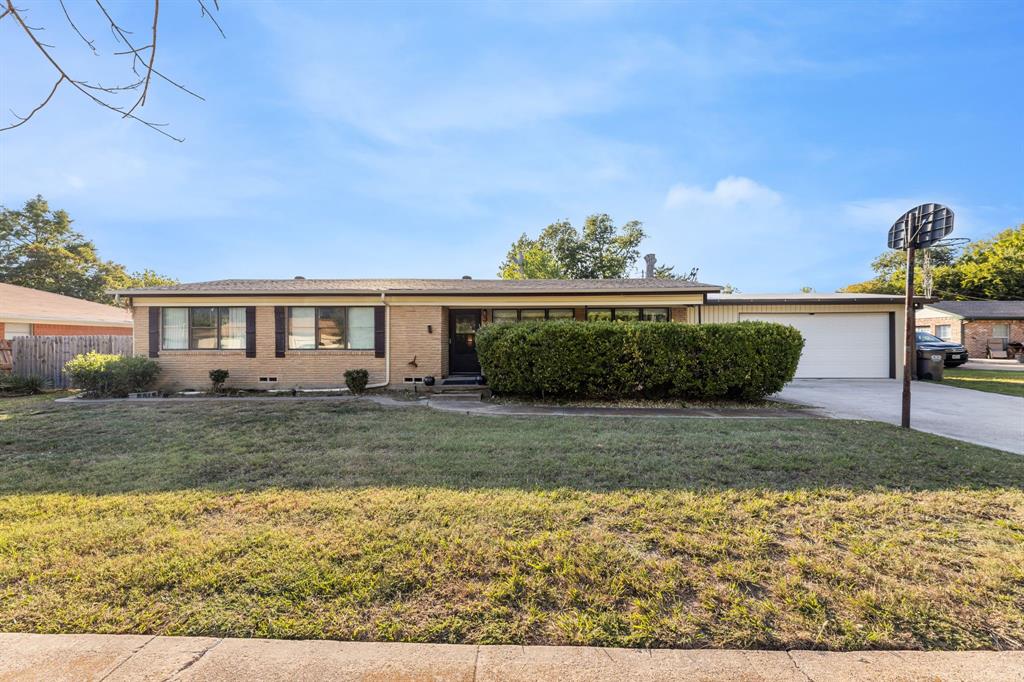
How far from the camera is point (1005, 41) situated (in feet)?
28.3

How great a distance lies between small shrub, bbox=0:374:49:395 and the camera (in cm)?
1125

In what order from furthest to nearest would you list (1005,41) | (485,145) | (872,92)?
1. (485,145)
2. (872,92)
3. (1005,41)

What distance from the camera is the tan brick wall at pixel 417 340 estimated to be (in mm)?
11320

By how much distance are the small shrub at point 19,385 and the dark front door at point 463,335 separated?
11.3 m

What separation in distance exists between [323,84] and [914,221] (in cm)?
889

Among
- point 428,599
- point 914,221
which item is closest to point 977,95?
point 914,221

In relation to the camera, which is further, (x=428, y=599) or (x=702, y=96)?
(x=702, y=96)

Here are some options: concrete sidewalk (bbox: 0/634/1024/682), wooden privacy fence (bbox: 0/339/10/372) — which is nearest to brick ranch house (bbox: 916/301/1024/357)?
concrete sidewalk (bbox: 0/634/1024/682)

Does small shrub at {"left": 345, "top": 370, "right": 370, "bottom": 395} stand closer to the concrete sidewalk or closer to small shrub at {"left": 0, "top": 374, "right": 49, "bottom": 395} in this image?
the concrete sidewalk

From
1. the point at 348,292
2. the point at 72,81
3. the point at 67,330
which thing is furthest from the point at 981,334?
the point at 67,330

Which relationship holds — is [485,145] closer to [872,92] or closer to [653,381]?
[653,381]

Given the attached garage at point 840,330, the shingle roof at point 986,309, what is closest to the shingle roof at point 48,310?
the attached garage at point 840,330

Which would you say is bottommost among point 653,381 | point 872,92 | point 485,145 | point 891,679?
point 891,679

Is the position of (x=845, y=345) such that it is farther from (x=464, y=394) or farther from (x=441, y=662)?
(x=441, y=662)
